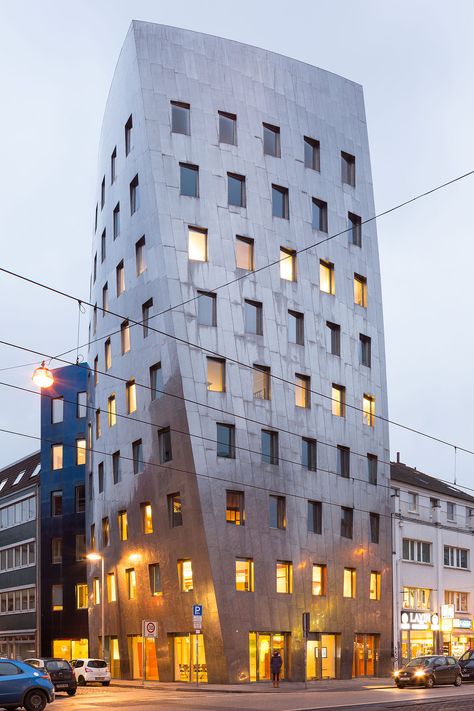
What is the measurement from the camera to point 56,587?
7531cm

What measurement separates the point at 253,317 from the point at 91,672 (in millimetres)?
20772

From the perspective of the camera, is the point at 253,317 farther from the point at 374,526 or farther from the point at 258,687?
the point at 258,687

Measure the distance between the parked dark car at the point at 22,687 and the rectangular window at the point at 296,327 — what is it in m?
30.9

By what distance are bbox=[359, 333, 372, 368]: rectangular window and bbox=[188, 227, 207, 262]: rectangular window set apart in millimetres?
13255

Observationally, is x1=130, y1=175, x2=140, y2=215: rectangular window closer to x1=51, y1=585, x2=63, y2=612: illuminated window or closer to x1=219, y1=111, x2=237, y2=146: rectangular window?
x1=219, y1=111, x2=237, y2=146: rectangular window

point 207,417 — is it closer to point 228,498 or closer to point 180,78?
point 228,498

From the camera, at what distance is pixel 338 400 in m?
58.5

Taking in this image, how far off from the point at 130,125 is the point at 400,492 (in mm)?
29862

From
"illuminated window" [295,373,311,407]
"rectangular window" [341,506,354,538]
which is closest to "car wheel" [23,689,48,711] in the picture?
"illuminated window" [295,373,311,407]

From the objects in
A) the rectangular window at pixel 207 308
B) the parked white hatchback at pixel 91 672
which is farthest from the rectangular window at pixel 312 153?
the parked white hatchback at pixel 91 672

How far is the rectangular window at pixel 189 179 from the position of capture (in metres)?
53.8

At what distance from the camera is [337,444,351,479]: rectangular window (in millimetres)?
58000

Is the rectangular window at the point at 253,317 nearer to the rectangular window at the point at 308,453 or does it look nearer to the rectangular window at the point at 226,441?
the rectangular window at the point at 226,441

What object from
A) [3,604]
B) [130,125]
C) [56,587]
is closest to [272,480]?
[130,125]
